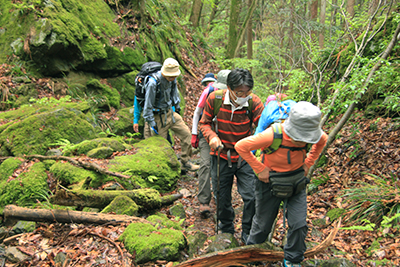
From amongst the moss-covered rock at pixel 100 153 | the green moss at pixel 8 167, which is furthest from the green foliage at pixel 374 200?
the green moss at pixel 8 167

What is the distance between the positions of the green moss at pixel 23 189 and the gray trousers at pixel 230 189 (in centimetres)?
300

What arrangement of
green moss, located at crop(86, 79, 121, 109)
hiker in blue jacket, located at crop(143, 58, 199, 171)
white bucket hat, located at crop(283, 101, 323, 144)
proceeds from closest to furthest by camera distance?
white bucket hat, located at crop(283, 101, 323, 144) < hiker in blue jacket, located at crop(143, 58, 199, 171) < green moss, located at crop(86, 79, 121, 109)

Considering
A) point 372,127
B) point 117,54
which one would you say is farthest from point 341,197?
point 117,54

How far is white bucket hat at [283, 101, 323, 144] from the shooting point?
2.75 metres

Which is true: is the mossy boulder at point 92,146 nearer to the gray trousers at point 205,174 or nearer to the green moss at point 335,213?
the gray trousers at point 205,174

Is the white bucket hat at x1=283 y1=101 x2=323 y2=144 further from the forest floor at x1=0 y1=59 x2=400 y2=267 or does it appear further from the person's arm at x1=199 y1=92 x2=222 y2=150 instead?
the forest floor at x1=0 y1=59 x2=400 y2=267

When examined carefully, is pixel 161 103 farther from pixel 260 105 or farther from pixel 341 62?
pixel 341 62

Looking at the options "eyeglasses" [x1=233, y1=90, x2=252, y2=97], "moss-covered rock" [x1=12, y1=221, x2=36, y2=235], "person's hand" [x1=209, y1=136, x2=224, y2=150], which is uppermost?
"eyeglasses" [x1=233, y1=90, x2=252, y2=97]

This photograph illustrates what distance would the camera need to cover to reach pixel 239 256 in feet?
10.6

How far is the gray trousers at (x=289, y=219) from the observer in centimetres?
305

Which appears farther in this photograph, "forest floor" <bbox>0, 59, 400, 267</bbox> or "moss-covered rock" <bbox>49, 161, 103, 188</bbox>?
"moss-covered rock" <bbox>49, 161, 103, 188</bbox>

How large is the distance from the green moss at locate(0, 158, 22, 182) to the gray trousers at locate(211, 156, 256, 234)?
12.1ft

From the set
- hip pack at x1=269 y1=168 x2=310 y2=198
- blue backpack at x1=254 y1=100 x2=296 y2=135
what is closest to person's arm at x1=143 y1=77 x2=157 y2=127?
blue backpack at x1=254 y1=100 x2=296 y2=135

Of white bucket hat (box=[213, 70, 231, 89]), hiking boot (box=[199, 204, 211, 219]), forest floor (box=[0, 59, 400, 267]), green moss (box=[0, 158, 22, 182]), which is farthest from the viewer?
hiking boot (box=[199, 204, 211, 219])
